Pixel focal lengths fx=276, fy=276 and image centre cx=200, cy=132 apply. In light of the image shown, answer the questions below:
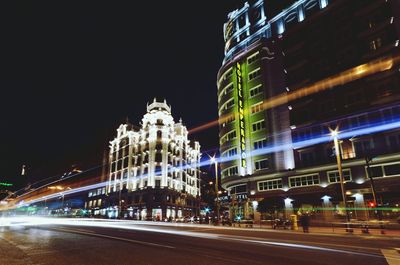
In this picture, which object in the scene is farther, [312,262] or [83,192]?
[83,192]

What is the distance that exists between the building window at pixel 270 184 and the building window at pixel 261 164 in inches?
85.8

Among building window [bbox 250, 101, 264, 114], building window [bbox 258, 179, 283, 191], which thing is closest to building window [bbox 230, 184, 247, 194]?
building window [bbox 258, 179, 283, 191]

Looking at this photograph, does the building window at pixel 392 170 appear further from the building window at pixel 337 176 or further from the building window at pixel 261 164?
the building window at pixel 261 164

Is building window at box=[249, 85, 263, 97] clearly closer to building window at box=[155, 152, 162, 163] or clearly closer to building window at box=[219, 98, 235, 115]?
building window at box=[219, 98, 235, 115]

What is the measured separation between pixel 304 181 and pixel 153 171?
4806 centimetres

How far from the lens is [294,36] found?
144 feet

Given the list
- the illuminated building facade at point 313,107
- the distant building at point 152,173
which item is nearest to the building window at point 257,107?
the illuminated building facade at point 313,107

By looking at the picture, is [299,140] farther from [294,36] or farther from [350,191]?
[294,36]

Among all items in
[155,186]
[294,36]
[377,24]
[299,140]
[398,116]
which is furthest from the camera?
[155,186]

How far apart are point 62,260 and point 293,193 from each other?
33448 mm

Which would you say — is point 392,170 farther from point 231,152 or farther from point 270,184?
point 231,152

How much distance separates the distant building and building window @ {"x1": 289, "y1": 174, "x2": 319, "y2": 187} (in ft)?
136

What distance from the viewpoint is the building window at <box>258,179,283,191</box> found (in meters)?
39.6

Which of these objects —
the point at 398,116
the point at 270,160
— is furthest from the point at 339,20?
the point at 270,160
